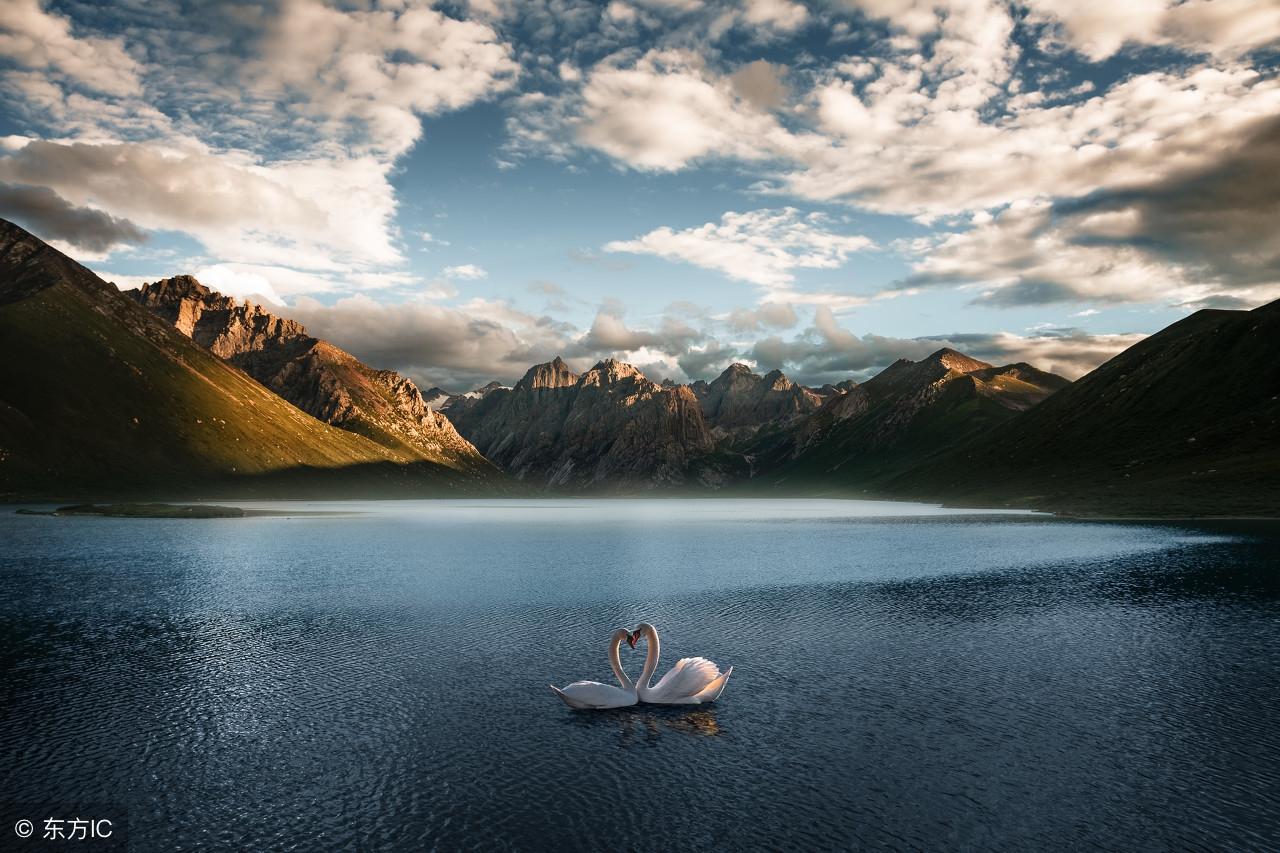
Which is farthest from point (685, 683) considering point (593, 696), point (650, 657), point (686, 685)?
point (593, 696)

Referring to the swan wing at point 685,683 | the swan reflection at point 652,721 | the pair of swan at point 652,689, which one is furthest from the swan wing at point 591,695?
the swan wing at point 685,683

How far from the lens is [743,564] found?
94.9 meters

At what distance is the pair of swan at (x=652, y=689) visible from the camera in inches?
1323

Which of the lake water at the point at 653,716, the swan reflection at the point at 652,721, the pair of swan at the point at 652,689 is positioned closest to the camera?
the lake water at the point at 653,716

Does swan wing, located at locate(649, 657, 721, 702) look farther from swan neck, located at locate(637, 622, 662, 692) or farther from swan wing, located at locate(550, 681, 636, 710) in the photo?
swan wing, located at locate(550, 681, 636, 710)

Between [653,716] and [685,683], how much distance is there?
2085 millimetres

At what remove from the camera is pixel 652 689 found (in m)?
34.8

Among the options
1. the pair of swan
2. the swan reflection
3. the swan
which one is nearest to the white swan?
the pair of swan

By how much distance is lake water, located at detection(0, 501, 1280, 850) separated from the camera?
75.1 ft

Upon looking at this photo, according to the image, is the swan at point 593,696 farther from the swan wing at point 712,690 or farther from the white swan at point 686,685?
the swan wing at point 712,690

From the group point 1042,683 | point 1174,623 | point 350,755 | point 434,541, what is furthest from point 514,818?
point 434,541

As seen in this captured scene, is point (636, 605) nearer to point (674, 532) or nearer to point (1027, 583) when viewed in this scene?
point (1027, 583)

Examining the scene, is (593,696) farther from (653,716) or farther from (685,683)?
(685,683)

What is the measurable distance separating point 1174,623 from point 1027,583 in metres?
22.0
